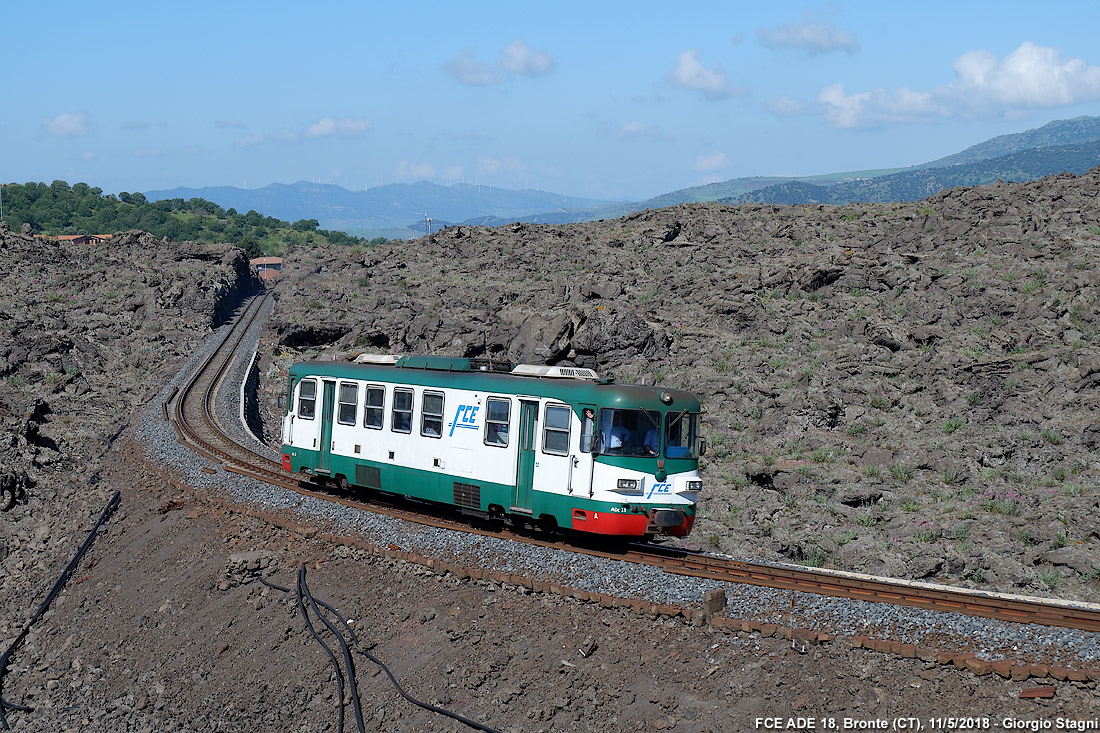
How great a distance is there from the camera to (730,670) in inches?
490

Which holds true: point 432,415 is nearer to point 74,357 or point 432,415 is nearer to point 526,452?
point 526,452

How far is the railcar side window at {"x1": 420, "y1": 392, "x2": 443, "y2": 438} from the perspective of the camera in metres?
20.1

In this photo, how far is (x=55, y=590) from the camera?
2188 cm

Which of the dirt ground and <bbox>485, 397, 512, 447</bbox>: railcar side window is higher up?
<bbox>485, 397, 512, 447</bbox>: railcar side window

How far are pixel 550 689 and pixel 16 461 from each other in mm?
26380

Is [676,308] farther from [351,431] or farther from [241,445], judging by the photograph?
[351,431]

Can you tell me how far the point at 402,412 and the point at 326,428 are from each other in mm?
3525

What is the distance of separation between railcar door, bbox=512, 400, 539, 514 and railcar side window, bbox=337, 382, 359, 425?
6.16 metres

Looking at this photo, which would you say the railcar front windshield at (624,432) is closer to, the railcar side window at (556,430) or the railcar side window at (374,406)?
the railcar side window at (556,430)

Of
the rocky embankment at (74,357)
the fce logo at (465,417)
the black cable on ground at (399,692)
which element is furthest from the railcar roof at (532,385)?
the rocky embankment at (74,357)

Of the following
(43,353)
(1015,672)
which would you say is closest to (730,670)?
(1015,672)

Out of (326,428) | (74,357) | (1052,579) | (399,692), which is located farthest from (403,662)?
(74,357)

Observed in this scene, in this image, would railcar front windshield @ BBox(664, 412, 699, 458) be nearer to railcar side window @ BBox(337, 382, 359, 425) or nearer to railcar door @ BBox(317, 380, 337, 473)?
railcar side window @ BBox(337, 382, 359, 425)

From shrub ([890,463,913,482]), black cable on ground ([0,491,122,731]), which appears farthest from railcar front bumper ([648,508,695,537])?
black cable on ground ([0,491,122,731])
